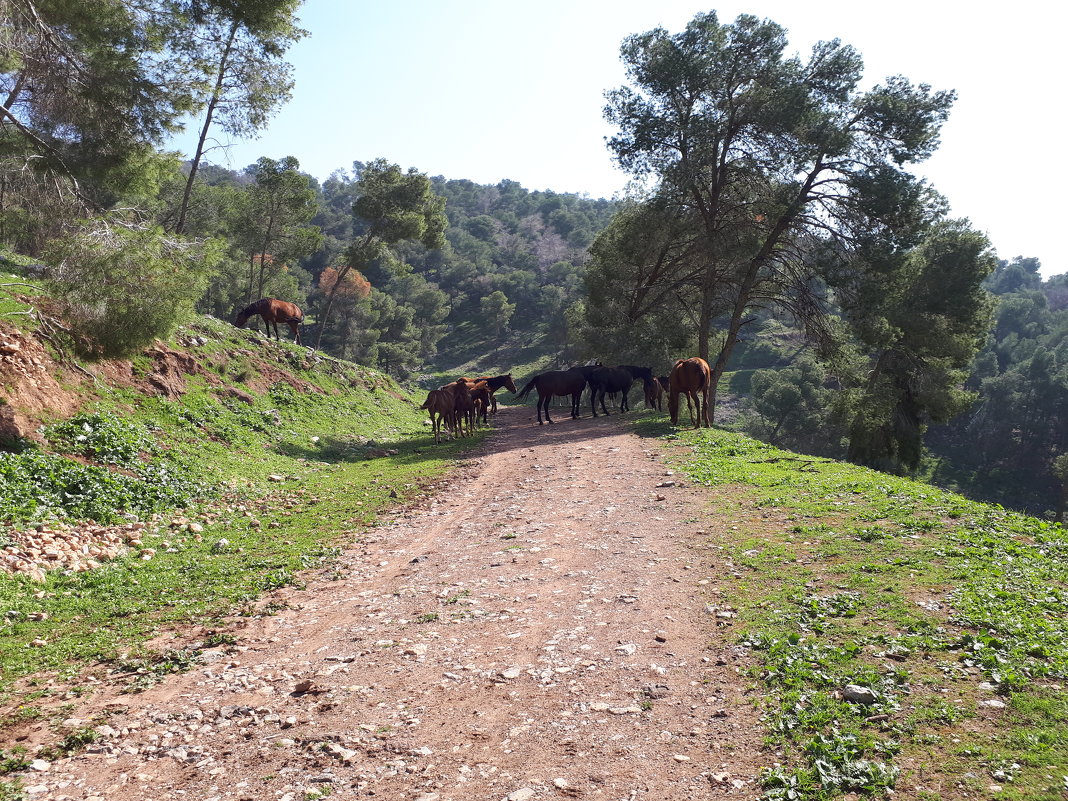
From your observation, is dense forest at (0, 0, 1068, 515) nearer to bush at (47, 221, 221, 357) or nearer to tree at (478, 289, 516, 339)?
bush at (47, 221, 221, 357)

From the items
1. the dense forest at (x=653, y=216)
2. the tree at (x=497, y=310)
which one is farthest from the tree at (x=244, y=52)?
the tree at (x=497, y=310)

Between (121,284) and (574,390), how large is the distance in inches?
740

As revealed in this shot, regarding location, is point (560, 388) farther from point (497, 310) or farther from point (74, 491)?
point (497, 310)

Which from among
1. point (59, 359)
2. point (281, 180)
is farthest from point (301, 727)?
point (281, 180)

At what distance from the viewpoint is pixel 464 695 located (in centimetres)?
579

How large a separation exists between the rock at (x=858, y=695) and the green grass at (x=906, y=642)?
0.02 metres

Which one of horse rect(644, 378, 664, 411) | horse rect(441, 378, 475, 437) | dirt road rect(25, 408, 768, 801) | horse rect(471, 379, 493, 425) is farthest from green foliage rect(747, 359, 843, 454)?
dirt road rect(25, 408, 768, 801)

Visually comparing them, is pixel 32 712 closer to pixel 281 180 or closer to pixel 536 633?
pixel 536 633

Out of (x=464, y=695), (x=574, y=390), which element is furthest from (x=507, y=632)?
(x=574, y=390)

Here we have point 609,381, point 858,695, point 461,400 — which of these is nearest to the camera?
point 858,695

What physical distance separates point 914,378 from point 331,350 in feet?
162

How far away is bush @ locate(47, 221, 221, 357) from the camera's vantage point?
35.8 ft

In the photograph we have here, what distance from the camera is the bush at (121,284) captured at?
10898 millimetres

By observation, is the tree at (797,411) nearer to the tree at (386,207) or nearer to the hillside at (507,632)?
the tree at (386,207)
